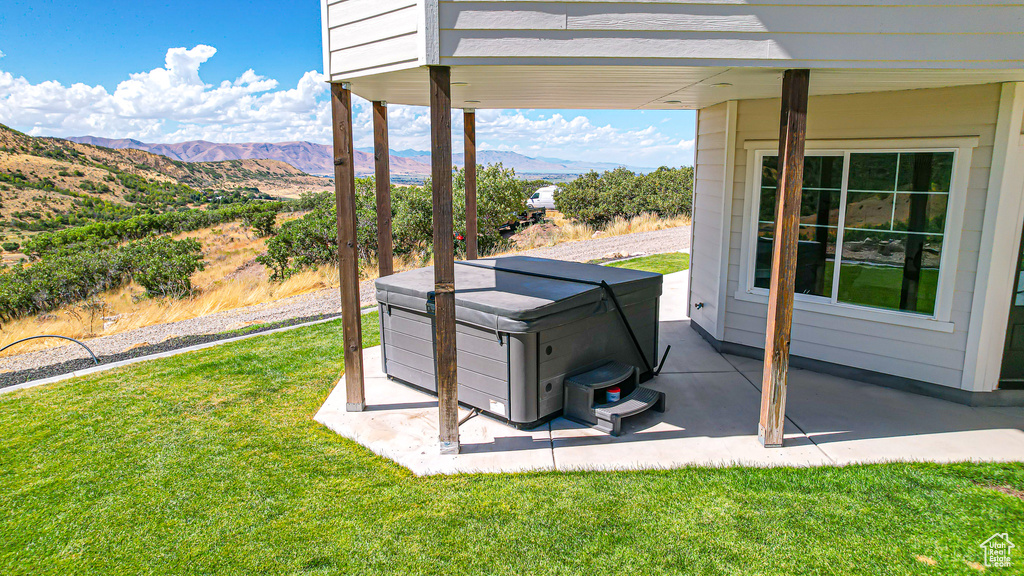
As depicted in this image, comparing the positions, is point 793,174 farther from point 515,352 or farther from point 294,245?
point 294,245

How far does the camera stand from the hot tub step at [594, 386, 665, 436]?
4270 millimetres

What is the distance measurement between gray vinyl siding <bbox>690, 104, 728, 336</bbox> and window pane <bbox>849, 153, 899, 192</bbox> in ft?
3.99

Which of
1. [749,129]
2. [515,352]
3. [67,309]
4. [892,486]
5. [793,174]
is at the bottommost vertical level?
[67,309]

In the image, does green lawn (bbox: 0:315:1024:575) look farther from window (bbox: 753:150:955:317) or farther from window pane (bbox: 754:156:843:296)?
window pane (bbox: 754:156:843:296)

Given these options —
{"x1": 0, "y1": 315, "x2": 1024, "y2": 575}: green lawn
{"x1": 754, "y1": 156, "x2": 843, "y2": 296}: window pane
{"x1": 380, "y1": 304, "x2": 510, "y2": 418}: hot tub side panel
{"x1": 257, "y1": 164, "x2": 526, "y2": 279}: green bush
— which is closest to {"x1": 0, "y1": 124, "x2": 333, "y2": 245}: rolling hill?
{"x1": 257, "y1": 164, "x2": 526, "y2": 279}: green bush

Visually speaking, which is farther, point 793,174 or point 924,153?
point 924,153

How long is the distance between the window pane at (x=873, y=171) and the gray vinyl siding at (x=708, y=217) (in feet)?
3.99

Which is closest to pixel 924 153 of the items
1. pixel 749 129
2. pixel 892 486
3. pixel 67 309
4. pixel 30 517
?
pixel 749 129

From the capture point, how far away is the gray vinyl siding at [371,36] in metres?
3.61

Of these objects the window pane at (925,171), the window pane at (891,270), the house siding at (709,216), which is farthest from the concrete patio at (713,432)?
the window pane at (925,171)

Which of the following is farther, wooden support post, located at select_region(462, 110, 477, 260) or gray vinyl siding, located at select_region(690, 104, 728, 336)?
wooden support post, located at select_region(462, 110, 477, 260)

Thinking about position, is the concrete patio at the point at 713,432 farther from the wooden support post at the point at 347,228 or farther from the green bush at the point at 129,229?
the green bush at the point at 129,229

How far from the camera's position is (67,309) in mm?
12227

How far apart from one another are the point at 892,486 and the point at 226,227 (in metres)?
32.8
